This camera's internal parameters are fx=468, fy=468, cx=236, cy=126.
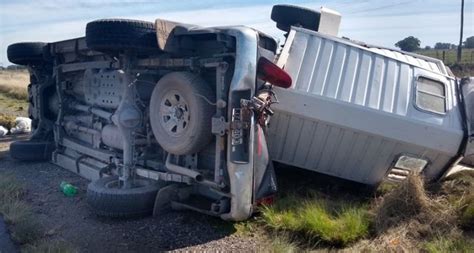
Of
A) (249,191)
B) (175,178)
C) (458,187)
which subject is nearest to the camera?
(249,191)

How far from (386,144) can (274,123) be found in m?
1.09

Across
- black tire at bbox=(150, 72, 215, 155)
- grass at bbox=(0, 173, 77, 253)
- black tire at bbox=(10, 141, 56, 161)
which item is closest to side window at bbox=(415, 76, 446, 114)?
black tire at bbox=(150, 72, 215, 155)

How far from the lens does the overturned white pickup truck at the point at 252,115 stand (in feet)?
13.1

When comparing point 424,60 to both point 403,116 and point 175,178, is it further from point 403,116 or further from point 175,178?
point 175,178

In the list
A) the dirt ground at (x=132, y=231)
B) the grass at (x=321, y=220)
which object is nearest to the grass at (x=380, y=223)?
the grass at (x=321, y=220)

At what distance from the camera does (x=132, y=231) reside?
422cm

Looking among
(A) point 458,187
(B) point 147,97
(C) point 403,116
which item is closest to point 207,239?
(B) point 147,97

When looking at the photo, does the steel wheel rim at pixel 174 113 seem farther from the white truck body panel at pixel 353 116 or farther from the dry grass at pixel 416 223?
the dry grass at pixel 416 223

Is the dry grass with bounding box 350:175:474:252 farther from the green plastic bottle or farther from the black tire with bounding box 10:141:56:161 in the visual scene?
the black tire with bounding box 10:141:56:161

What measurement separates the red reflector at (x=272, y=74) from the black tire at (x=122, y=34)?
1134mm

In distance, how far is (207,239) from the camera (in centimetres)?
404

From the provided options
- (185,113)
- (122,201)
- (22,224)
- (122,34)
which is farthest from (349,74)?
(22,224)

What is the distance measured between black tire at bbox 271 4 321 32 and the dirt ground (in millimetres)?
2813

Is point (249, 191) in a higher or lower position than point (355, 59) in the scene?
lower
